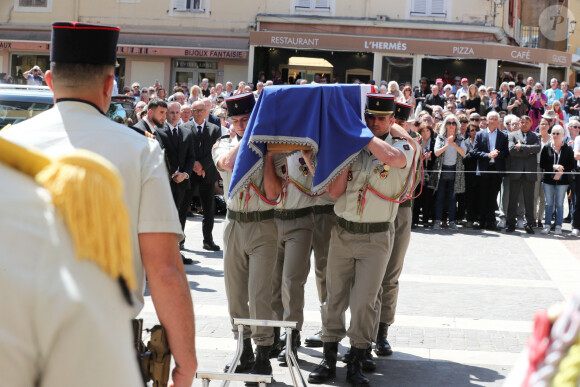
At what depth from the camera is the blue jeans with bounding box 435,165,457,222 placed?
15672 millimetres

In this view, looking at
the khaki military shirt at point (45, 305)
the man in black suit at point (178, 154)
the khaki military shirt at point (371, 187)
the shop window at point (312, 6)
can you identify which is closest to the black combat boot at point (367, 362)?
the khaki military shirt at point (371, 187)

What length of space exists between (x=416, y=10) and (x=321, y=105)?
1025 inches

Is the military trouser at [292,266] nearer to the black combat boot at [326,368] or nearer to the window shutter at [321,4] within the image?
the black combat boot at [326,368]

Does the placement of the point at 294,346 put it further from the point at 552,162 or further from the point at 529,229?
the point at 552,162

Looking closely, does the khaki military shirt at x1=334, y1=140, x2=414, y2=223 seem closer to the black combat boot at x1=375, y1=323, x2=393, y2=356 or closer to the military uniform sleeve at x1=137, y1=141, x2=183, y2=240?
the black combat boot at x1=375, y1=323, x2=393, y2=356

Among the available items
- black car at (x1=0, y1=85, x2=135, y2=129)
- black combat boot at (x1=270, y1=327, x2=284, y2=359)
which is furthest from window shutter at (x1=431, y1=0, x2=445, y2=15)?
black combat boot at (x1=270, y1=327, x2=284, y2=359)

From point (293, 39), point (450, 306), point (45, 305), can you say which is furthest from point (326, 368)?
point (293, 39)

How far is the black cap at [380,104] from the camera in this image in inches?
267

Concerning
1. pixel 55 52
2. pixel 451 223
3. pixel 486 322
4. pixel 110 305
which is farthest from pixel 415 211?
pixel 110 305

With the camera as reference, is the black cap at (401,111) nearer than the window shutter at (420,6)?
Yes

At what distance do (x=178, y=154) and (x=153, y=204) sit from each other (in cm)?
923

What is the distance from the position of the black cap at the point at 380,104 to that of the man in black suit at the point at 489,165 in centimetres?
920

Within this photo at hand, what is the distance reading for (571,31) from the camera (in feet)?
158

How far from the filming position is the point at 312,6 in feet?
104
